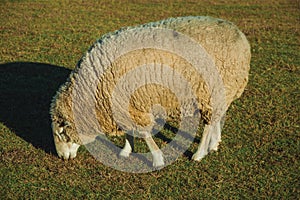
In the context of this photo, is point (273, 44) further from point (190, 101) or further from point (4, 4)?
point (4, 4)

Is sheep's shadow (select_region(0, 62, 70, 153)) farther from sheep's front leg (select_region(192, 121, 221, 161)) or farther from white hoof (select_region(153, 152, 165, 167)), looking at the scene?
sheep's front leg (select_region(192, 121, 221, 161))

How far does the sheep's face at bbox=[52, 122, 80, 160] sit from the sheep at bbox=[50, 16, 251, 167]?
7cm

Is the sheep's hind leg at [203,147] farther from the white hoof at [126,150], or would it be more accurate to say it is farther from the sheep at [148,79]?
the white hoof at [126,150]

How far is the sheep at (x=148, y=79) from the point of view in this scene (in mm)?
5152

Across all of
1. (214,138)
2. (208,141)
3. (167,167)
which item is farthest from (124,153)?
(214,138)

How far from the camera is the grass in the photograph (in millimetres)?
5371

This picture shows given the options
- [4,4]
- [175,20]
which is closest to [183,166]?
[175,20]

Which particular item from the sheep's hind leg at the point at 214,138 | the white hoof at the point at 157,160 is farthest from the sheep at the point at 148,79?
the sheep's hind leg at the point at 214,138

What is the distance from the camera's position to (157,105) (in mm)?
5285

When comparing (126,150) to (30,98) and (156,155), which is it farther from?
(30,98)

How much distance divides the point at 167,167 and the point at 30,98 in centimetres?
372

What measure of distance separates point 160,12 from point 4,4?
6794 millimetres

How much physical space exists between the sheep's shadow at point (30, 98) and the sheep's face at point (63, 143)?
1.43 feet

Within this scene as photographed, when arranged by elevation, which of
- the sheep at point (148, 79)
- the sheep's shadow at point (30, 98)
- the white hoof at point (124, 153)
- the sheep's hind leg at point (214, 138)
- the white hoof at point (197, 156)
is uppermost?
the sheep at point (148, 79)
